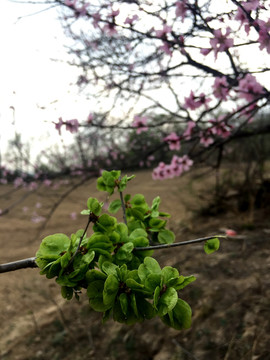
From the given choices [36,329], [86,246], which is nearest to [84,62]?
[36,329]

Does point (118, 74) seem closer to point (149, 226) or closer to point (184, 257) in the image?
point (184, 257)

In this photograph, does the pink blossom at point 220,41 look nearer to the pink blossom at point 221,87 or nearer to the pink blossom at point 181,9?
the pink blossom at point 221,87

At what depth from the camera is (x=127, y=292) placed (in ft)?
2.30

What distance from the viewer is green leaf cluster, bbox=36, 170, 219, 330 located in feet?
2.22

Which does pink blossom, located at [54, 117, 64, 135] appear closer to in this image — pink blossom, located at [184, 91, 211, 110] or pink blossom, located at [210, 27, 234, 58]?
pink blossom, located at [184, 91, 211, 110]

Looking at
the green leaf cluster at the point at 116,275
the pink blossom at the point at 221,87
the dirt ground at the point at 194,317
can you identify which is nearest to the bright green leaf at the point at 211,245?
the green leaf cluster at the point at 116,275

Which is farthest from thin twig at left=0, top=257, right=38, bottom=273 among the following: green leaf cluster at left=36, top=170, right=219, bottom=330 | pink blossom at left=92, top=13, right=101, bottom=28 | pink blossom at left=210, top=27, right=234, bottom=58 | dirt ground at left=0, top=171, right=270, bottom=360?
pink blossom at left=92, top=13, right=101, bottom=28

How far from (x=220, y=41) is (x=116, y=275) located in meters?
2.21

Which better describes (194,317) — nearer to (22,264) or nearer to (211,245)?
(211,245)

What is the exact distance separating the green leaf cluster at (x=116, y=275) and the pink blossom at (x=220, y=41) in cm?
195

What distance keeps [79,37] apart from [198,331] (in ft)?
12.5

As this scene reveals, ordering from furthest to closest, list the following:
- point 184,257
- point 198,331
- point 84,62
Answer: point 84,62 → point 184,257 → point 198,331

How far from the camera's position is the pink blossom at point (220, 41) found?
2.35 m

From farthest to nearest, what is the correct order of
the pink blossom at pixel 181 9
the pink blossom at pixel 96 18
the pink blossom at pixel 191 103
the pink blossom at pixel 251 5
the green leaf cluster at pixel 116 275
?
the pink blossom at pixel 191 103 → the pink blossom at pixel 96 18 → the pink blossom at pixel 181 9 → the pink blossom at pixel 251 5 → the green leaf cluster at pixel 116 275
